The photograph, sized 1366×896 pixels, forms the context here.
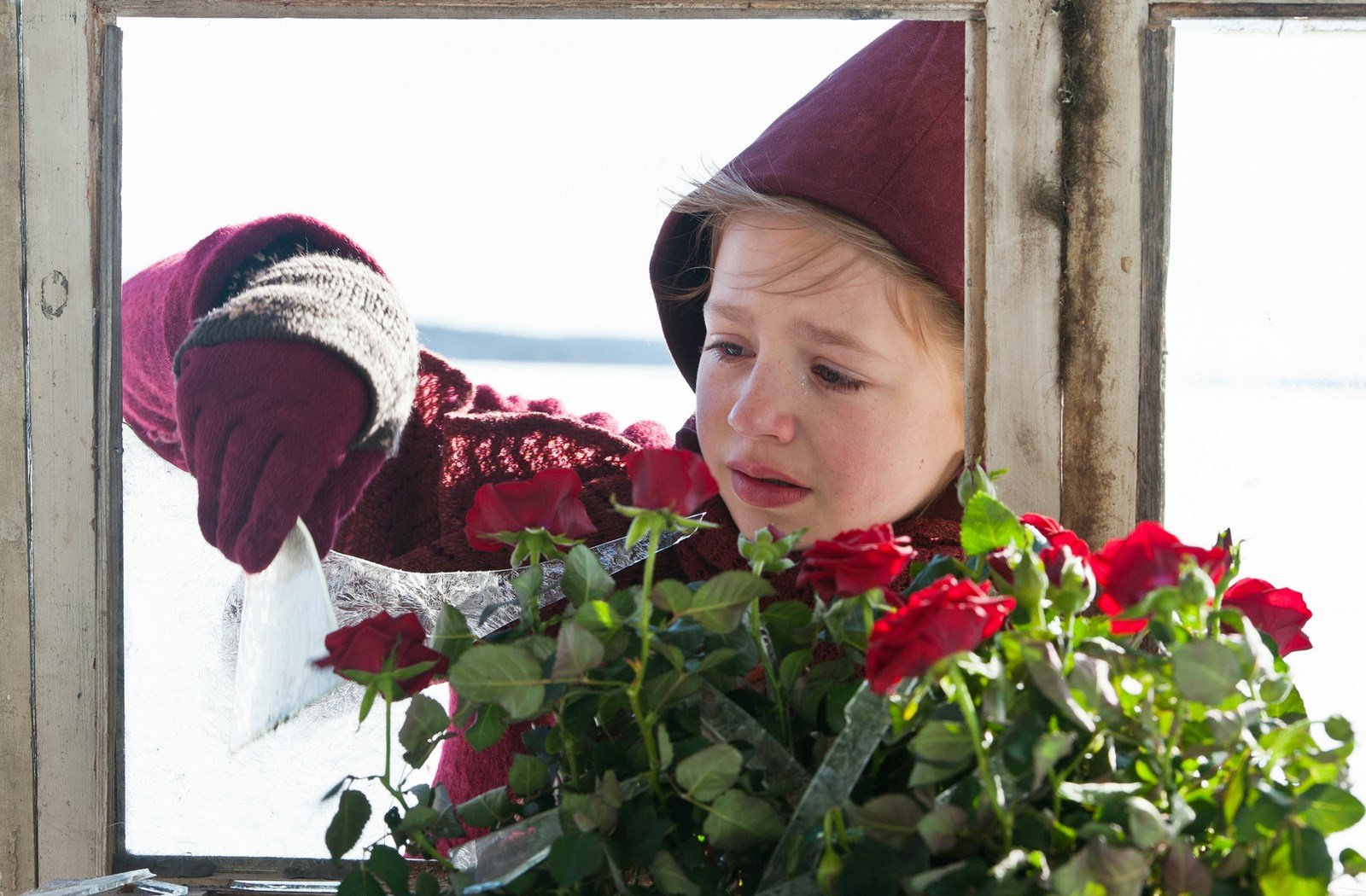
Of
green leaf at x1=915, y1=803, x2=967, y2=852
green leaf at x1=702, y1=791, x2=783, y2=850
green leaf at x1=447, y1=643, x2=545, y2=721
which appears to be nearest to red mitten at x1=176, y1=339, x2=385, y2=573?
green leaf at x1=447, y1=643, x2=545, y2=721

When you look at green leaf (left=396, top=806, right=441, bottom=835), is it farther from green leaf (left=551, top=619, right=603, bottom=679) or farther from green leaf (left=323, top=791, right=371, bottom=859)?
green leaf (left=551, top=619, right=603, bottom=679)

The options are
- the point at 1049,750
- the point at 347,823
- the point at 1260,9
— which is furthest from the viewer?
the point at 1260,9

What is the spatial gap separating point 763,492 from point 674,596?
1.05 ft

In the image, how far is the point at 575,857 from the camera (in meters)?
0.61

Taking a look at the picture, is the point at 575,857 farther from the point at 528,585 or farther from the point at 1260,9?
the point at 1260,9

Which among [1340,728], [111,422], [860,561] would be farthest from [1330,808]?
[111,422]

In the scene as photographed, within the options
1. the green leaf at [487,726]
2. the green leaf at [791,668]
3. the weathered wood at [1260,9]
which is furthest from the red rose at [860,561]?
the weathered wood at [1260,9]

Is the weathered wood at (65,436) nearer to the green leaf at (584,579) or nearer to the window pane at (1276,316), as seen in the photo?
the green leaf at (584,579)

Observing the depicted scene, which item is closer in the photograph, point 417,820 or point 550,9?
point 417,820

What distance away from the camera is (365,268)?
3.05 ft

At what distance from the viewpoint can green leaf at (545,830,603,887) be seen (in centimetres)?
60

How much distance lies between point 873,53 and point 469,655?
60 centimetres

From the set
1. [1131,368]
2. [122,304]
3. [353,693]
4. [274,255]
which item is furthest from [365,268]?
[1131,368]

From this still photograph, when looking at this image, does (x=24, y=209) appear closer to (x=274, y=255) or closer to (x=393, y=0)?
(x=274, y=255)
